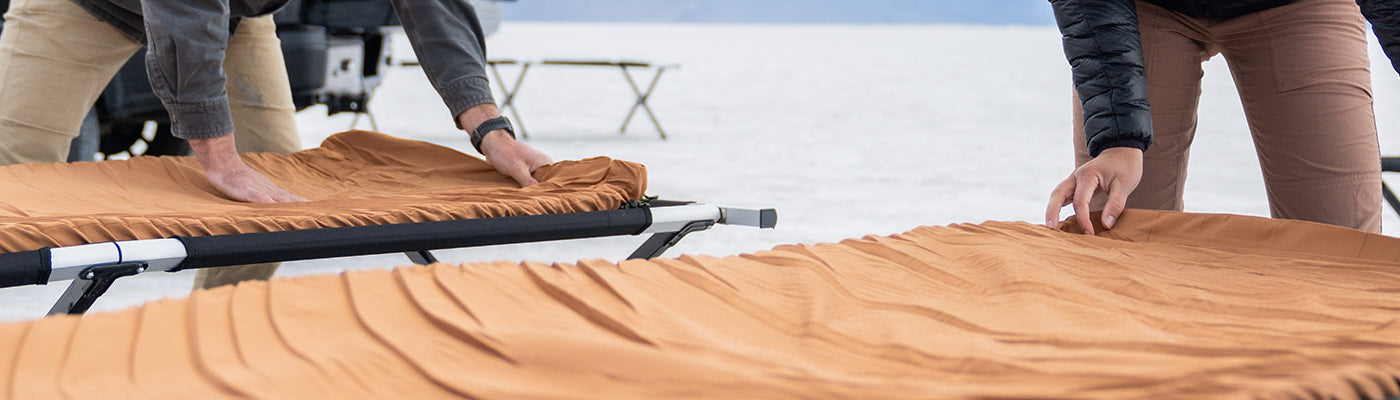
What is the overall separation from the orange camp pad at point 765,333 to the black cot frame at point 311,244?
35 cm

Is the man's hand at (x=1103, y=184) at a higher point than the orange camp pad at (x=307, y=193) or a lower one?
higher

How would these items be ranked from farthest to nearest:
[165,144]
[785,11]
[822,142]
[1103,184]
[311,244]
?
[785,11] → [822,142] → [165,144] → [1103,184] → [311,244]

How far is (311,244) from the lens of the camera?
4.42 ft

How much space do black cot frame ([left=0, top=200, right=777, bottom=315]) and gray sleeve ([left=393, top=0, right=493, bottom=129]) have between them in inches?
Answer: 14.4

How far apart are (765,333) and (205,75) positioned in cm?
105

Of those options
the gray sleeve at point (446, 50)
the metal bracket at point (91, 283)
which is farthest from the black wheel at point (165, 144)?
the metal bracket at point (91, 283)

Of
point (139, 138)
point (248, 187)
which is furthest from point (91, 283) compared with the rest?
point (139, 138)

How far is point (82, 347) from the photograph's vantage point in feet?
2.72

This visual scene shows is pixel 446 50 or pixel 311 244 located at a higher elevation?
pixel 446 50

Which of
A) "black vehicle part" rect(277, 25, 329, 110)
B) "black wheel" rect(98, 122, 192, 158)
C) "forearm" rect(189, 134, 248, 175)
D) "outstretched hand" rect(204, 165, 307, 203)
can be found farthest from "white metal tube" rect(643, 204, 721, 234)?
"black wheel" rect(98, 122, 192, 158)

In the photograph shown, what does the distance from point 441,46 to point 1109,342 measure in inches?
51.4

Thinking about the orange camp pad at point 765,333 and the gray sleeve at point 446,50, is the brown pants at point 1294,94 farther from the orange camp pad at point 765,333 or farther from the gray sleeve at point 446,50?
the gray sleeve at point 446,50

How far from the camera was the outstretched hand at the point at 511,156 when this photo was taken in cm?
184

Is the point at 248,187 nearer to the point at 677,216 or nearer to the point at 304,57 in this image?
the point at 677,216
